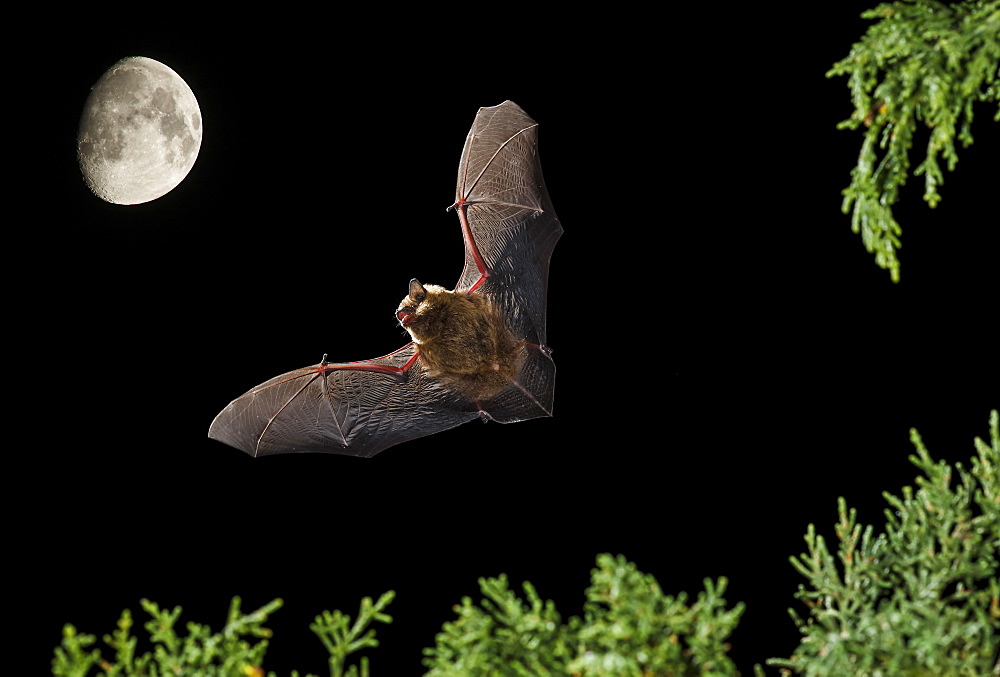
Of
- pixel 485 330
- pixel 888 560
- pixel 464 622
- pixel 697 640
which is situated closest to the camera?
pixel 697 640

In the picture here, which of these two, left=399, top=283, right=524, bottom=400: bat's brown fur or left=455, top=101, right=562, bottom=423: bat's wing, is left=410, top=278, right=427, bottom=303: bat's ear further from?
left=455, top=101, right=562, bottom=423: bat's wing

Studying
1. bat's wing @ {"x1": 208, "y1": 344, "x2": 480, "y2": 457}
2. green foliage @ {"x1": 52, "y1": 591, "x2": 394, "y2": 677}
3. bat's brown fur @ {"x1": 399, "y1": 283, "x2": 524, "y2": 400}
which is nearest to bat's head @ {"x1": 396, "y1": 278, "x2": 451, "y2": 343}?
bat's brown fur @ {"x1": 399, "y1": 283, "x2": 524, "y2": 400}

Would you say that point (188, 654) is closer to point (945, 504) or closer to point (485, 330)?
point (485, 330)

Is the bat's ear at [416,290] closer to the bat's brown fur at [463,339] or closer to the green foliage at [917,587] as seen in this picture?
the bat's brown fur at [463,339]

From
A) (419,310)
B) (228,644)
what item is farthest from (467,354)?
(228,644)

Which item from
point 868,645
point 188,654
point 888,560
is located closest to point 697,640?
point 868,645

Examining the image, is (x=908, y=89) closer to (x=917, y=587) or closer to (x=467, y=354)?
(x=917, y=587)

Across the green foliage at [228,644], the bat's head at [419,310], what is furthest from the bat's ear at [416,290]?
the green foliage at [228,644]

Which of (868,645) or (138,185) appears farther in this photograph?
(138,185)
